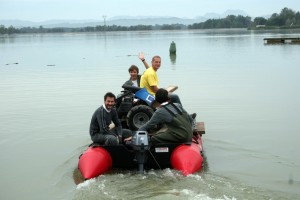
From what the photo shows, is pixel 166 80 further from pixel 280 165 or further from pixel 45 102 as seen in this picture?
pixel 280 165

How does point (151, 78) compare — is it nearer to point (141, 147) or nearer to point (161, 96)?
point (161, 96)

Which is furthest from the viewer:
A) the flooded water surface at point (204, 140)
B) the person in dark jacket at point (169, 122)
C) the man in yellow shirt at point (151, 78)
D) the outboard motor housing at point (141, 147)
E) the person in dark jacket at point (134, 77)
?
the person in dark jacket at point (134, 77)

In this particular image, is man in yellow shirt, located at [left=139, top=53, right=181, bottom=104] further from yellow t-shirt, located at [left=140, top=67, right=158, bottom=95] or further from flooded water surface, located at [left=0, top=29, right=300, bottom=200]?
flooded water surface, located at [left=0, top=29, right=300, bottom=200]

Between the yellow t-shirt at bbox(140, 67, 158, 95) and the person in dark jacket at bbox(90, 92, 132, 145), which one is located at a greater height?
the yellow t-shirt at bbox(140, 67, 158, 95)

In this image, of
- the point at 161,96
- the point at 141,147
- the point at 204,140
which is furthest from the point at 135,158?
the point at 204,140

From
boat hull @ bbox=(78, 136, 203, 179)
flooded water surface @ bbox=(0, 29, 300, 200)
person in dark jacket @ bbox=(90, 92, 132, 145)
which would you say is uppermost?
person in dark jacket @ bbox=(90, 92, 132, 145)

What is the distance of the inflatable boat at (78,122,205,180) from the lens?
8.06 meters

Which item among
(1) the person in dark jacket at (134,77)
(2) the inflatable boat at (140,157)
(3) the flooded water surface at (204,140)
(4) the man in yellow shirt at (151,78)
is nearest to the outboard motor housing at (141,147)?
(2) the inflatable boat at (140,157)

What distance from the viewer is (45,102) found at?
59.3ft

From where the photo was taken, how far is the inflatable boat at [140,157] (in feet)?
26.5

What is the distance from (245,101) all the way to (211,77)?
24.6ft

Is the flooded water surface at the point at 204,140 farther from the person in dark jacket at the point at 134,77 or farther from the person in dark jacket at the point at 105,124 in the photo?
the person in dark jacket at the point at 134,77

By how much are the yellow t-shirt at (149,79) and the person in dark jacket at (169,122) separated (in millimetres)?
1838

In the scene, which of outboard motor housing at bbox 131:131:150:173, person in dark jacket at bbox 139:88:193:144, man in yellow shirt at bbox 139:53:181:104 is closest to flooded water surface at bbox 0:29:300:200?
outboard motor housing at bbox 131:131:150:173
